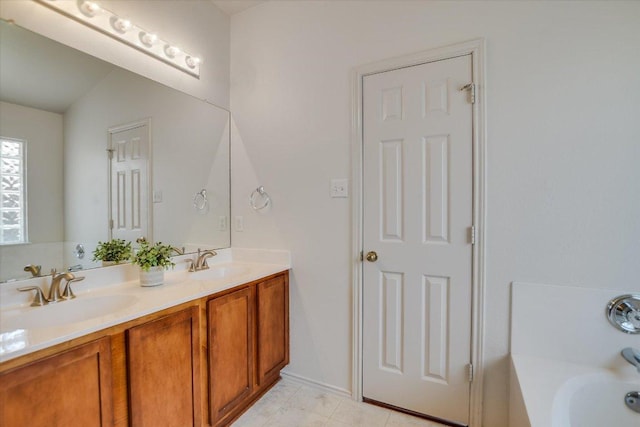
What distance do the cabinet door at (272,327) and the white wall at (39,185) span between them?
1.04 metres

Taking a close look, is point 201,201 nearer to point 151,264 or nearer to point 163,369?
point 151,264

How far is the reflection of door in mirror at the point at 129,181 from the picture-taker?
159 cm

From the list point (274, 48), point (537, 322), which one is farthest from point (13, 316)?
point (537, 322)

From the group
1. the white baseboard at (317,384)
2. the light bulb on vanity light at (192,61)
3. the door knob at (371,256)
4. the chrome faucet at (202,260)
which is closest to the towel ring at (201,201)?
the chrome faucet at (202,260)

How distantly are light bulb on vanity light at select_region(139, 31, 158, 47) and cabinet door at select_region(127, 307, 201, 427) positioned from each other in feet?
5.05

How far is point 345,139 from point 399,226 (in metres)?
0.64

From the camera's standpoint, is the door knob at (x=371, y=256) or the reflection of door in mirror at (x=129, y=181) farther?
the door knob at (x=371, y=256)

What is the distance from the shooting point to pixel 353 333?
6.05 ft

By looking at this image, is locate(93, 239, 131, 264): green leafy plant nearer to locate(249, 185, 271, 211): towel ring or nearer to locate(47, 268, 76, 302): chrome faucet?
locate(47, 268, 76, 302): chrome faucet

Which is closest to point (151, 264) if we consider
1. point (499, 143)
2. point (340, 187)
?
point (340, 187)

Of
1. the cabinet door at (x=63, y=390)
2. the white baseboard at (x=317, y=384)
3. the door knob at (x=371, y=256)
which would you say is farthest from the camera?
the white baseboard at (x=317, y=384)

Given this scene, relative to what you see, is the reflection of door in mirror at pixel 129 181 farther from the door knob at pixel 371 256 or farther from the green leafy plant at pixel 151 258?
the door knob at pixel 371 256

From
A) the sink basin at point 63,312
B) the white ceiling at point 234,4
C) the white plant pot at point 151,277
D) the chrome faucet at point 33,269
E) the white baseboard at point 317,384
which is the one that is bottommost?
the white baseboard at point 317,384

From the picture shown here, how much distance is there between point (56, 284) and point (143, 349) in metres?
0.50
